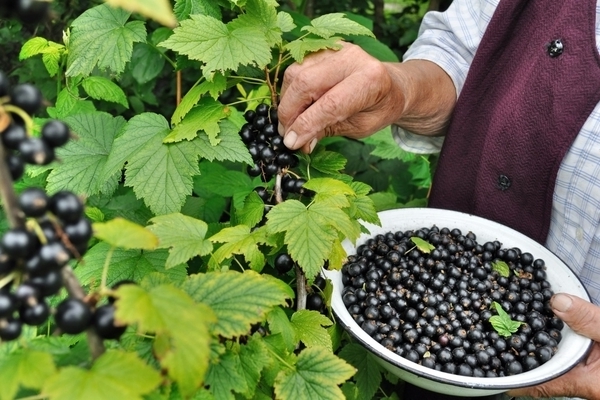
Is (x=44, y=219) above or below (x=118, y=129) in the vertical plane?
above

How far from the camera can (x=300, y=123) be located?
2.84 feet

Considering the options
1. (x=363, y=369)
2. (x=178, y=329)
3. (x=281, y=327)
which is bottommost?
(x=363, y=369)

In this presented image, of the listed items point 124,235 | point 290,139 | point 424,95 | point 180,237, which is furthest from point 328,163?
point 124,235

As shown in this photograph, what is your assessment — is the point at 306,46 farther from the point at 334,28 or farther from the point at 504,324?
the point at 504,324

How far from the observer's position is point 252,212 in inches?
32.4

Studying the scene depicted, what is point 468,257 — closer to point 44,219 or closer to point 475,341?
point 475,341

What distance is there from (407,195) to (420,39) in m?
0.57

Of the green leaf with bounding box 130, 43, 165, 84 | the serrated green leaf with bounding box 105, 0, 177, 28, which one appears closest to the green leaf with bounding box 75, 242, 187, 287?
the serrated green leaf with bounding box 105, 0, 177, 28

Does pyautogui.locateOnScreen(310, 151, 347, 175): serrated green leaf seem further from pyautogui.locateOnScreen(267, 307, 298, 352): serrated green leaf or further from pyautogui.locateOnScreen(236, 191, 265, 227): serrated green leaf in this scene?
pyautogui.locateOnScreen(267, 307, 298, 352): serrated green leaf

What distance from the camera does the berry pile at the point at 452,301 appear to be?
848 millimetres

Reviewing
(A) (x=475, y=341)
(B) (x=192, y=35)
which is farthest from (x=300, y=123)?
(A) (x=475, y=341)

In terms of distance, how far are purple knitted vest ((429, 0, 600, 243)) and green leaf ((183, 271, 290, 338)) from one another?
75 centimetres

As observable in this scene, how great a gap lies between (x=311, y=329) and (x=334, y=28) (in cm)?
49

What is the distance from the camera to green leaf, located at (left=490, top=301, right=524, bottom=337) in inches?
34.6
